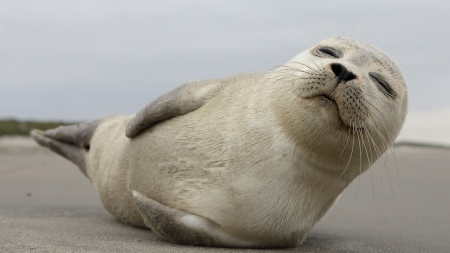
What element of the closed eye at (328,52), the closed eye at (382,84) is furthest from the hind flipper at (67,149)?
the closed eye at (382,84)

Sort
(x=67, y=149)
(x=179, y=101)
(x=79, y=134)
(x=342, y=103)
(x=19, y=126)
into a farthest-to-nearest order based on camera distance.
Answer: (x=19, y=126) < (x=67, y=149) < (x=79, y=134) < (x=179, y=101) < (x=342, y=103)

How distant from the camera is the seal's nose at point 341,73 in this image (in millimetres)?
3289

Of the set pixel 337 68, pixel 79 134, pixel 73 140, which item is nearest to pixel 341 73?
pixel 337 68

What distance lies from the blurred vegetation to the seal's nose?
17047mm

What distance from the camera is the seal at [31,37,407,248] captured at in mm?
3424

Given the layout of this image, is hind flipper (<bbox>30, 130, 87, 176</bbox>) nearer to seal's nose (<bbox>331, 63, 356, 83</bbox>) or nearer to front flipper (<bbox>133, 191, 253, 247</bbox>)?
front flipper (<bbox>133, 191, 253, 247</bbox>)

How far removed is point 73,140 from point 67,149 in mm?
167

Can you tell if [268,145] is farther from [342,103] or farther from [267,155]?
[342,103]

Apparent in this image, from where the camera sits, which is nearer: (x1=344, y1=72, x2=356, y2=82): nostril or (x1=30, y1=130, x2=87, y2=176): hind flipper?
(x1=344, y1=72, x2=356, y2=82): nostril

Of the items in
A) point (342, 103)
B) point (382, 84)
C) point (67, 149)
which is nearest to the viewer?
point (342, 103)

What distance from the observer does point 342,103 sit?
3270 millimetres

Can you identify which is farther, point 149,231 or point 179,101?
point 149,231

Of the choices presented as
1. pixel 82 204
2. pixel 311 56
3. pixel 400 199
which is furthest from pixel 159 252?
pixel 400 199

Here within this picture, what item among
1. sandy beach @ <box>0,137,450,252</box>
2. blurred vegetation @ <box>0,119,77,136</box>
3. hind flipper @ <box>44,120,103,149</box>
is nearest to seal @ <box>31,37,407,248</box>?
sandy beach @ <box>0,137,450,252</box>
